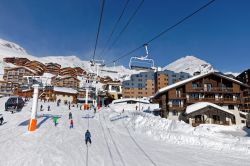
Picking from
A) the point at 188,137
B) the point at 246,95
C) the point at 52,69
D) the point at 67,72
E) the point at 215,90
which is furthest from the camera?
the point at 67,72

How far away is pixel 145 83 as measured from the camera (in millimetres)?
102062

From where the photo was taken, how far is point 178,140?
21.9m

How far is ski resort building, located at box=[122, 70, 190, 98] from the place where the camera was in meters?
A: 95.9

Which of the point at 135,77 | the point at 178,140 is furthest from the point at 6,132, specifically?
the point at 135,77

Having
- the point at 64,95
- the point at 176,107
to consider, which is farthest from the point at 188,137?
the point at 64,95

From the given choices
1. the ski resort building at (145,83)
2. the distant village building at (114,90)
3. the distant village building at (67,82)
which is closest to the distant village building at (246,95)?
the ski resort building at (145,83)

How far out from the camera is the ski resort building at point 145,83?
9588cm

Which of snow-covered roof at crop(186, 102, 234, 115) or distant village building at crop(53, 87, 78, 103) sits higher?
distant village building at crop(53, 87, 78, 103)

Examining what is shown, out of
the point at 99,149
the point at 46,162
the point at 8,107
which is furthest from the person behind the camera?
the point at 8,107

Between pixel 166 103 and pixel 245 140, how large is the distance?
24.1 m

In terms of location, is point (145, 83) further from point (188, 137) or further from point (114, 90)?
point (188, 137)

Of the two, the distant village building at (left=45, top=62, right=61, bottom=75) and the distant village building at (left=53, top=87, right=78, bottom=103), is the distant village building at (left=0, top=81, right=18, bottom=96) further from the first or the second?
the distant village building at (left=45, top=62, right=61, bottom=75)

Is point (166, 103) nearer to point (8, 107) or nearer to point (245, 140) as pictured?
point (245, 140)

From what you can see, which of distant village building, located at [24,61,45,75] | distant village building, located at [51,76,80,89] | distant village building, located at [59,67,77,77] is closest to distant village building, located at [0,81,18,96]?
distant village building, located at [51,76,80,89]
